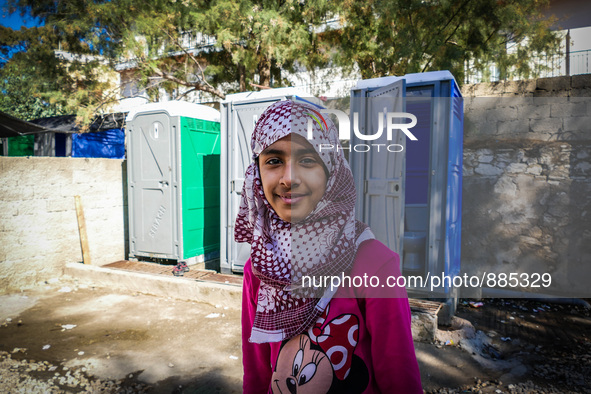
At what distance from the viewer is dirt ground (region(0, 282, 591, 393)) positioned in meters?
2.75

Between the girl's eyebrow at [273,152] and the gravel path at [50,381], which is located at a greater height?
the girl's eyebrow at [273,152]

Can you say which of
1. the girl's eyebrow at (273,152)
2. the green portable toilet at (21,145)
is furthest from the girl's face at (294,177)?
the green portable toilet at (21,145)

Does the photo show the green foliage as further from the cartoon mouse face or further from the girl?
the cartoon mouse face

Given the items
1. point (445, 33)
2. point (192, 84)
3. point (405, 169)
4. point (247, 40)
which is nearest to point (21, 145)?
point (192, 84)

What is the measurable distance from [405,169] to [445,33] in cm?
354

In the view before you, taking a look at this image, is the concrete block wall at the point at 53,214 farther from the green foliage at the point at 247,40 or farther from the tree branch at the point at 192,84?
the tree branch at the point at 192,84

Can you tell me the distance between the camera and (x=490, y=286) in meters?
5.10

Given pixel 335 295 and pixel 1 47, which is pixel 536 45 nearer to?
pixel 335 295

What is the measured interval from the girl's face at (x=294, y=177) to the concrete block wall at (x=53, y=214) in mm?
4996

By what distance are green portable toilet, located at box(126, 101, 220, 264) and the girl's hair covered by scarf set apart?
14.6 feet

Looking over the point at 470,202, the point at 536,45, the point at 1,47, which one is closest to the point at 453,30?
the point at 536,45

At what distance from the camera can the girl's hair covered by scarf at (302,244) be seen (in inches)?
42.4

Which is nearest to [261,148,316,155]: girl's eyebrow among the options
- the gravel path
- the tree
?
the gravel path

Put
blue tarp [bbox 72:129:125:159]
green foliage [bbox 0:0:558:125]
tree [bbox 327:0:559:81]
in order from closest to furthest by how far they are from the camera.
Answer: tree [bbox 327:0:559:81]
green foliage [bbox 0:0:558:125]
blue tarp [bbox 72:129:125:159]
